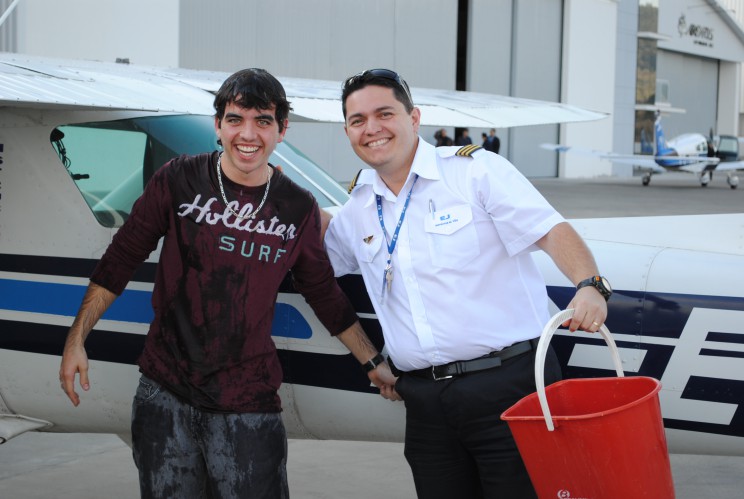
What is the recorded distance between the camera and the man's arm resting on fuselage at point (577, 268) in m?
2.86

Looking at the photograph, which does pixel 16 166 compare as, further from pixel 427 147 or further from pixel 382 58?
Answer: pixel 382 58

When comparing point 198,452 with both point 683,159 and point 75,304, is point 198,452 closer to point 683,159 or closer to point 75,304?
point 75,304

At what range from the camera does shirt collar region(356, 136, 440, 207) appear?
3.28 m

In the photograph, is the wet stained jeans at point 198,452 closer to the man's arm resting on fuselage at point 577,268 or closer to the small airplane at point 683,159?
the man's arm resting on fuselage at point 577,268

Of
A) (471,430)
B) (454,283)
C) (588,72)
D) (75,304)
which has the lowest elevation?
(471,430)

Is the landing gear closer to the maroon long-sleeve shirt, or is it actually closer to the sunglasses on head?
the sunglasses on head

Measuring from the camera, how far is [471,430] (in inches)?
125

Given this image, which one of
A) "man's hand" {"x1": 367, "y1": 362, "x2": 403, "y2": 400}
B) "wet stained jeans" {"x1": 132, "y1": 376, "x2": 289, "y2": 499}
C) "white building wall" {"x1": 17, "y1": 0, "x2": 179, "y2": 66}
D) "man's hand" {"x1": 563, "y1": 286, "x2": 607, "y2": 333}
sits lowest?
"wet stained jeans" {"x1": 132, "y1": 376, "x2": 289, "y2": 499}

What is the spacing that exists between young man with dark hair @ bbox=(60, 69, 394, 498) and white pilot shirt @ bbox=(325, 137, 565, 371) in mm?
437

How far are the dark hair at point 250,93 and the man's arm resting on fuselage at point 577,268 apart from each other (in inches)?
40.4

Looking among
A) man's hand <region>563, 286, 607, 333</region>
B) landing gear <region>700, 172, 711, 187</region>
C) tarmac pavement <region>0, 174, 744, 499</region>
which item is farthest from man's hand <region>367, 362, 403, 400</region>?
landing gear <region>700, 172, 711, 187</region>

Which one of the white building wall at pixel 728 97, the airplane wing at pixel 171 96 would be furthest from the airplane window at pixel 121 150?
the white building wall at pixel 728 97

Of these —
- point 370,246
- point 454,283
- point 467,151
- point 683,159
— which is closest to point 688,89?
point 683,159

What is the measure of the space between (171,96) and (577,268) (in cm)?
198
